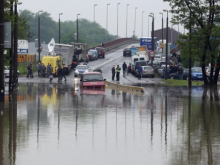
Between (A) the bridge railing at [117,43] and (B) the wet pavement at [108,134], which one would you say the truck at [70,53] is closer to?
(A) the bridge railing at [117,43]

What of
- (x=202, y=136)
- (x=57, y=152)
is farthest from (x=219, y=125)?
(x=57, y=152)

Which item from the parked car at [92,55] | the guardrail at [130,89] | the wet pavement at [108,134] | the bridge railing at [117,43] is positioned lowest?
the guardrail at [130,89]

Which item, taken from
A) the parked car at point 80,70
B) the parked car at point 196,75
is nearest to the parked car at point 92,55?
the parked car at point 80,70

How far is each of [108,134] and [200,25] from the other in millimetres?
33603

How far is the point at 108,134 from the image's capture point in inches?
663

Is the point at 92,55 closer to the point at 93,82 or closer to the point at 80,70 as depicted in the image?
the point at 80,70

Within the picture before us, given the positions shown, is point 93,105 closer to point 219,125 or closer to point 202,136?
point 219,125

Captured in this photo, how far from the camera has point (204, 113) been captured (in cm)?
2369

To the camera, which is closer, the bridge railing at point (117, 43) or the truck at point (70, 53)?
the truck at point (70, 53)

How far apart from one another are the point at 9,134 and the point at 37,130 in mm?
1235

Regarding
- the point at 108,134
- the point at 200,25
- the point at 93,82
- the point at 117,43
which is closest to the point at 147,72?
the point at 200,25

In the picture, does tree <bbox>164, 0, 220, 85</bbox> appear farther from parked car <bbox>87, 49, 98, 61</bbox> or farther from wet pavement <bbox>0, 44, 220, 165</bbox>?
parked car <bbox>87, 49, 98, 61</bbox>

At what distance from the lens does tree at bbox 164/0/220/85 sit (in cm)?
4816

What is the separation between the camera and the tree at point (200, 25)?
48.2m
